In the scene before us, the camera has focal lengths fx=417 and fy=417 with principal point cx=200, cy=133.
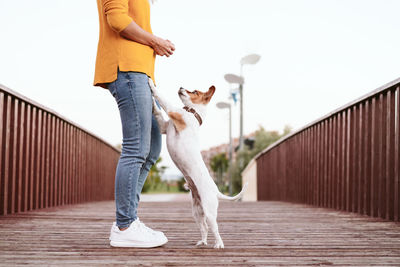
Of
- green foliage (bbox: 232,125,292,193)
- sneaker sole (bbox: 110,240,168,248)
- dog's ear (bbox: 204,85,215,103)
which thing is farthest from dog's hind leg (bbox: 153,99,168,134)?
green foliage (bbox: 232,125,292,193)

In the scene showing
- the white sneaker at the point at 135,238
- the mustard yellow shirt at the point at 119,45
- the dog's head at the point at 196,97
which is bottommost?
the white sneaker at the point at 135,238

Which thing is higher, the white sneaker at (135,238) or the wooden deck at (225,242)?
the white sneaker at (135,238)

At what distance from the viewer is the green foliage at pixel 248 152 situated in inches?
769

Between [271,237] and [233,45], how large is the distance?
569 inches

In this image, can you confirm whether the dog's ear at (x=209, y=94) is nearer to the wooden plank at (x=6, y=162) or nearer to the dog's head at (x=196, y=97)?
the dog's head at (x=196, y=97)

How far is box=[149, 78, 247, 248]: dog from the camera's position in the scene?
209cm

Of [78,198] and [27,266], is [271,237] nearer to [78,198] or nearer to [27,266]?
[27,266]

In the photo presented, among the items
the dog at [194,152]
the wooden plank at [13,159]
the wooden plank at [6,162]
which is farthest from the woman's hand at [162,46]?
the wooden plank at [13,159]

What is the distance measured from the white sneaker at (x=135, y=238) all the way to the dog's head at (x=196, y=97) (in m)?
0.70

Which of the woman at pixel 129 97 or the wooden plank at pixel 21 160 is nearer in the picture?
the woman at pixel 129 97

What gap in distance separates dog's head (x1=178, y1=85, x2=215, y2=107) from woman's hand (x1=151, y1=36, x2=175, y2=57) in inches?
8.7

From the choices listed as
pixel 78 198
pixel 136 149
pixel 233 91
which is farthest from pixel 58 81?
pixel 136 149

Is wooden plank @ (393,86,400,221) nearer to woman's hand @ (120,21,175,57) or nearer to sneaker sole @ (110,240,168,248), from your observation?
woman's hand @ (120,21,175,57)

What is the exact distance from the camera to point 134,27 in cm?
209
